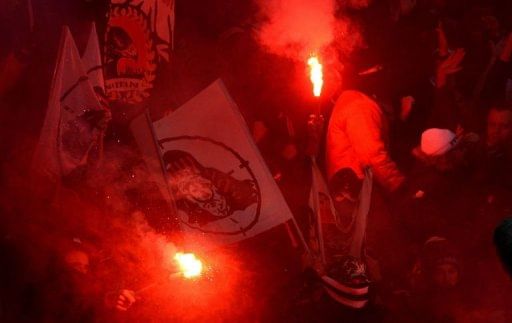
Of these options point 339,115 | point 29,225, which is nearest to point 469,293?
point 339,115

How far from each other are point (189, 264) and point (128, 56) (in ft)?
6.68

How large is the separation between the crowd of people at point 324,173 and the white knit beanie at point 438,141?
0.04 ft

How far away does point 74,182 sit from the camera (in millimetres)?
4387

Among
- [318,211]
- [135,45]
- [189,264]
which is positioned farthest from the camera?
[135,45]

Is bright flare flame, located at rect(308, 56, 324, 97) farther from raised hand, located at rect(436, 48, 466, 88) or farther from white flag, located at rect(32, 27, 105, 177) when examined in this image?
white flag, located at rect(32, 27, 105, 177)

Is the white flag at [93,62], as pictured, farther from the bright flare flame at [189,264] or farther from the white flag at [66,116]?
Answer: the bright flare flame at [189,264]

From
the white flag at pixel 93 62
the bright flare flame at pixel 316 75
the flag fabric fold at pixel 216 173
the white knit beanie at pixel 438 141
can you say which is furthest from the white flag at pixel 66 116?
the white knit beanie at pixel 438 141

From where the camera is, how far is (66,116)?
3.91 metres

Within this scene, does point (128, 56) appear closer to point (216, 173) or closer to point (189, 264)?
point (216, 173)

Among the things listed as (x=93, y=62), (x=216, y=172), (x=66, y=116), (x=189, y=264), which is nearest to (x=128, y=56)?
(x=93, y=62)

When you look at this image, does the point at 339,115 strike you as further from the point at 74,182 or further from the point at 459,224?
the point at 74,182

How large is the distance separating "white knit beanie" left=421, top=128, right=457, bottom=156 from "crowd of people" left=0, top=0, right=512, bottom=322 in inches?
0.5

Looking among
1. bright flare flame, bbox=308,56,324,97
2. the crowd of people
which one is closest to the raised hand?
the crowd of people

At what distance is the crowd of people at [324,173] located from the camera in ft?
13.8
